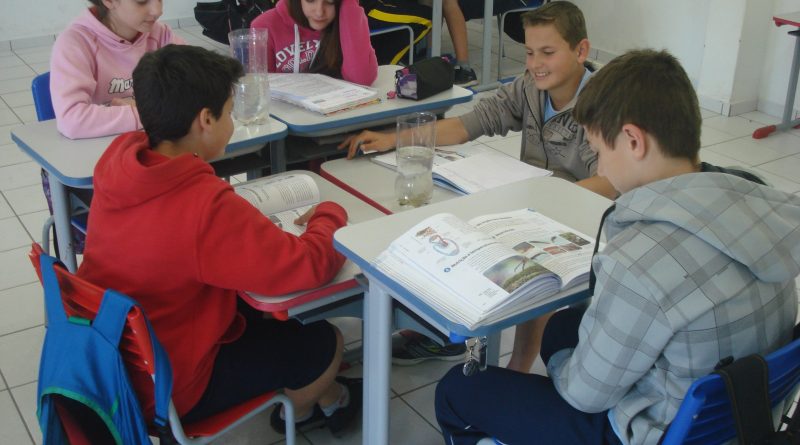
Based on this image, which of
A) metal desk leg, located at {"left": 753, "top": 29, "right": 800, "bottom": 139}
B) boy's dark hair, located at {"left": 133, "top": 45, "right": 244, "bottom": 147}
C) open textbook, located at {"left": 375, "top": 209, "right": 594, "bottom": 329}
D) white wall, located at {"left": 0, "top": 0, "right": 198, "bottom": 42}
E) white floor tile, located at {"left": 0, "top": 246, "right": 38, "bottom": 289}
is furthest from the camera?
white wall, located at {"left": 0, "top": 0, "right": 198, "bottom": 42}

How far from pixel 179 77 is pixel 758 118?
3865 millimetres

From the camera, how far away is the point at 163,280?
1.52m

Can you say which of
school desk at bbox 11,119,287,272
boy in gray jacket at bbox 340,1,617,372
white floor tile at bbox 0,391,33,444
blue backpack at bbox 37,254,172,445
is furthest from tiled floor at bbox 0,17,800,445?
blue backpack at bbox 37,254,172,445

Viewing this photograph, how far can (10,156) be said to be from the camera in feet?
13.1

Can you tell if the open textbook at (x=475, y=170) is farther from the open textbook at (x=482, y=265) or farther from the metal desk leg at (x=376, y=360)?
the metal desk leg at (x=376, y=360)

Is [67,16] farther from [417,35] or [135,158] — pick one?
[135,158]

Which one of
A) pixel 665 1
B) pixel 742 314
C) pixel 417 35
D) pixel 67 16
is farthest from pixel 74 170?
pixel 67 16

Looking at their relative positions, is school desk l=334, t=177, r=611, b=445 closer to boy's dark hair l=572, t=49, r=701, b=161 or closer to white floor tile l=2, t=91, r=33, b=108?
boy's dark hair l=572, t=49, r=701, b=161

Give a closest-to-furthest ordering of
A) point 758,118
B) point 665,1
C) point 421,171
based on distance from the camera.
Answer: point 421,171 → point 758,118 → point 665,1

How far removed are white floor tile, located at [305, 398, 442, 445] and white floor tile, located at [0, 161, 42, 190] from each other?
2.21 m

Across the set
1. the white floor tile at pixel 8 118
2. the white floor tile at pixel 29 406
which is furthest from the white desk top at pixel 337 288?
the white floor tile at pixel 8 118

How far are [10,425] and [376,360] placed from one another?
1.15 metres

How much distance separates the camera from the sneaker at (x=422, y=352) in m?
2.44

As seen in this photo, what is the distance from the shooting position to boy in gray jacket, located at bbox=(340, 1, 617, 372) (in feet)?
7.18
